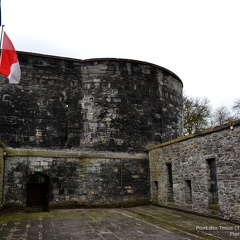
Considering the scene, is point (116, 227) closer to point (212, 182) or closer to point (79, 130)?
point (212, 182)

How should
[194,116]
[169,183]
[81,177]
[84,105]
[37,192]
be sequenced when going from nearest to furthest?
1. [169,183]
2. [37,192]
3. [81,177]
4. [84,105]
5. [194,116]

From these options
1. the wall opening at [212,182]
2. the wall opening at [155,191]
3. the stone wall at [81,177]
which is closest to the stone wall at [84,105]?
the stone wall at [81,177]

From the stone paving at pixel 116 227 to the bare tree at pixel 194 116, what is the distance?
1453 cm

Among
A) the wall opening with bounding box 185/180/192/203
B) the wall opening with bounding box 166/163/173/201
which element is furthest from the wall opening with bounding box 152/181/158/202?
Answer: the wall opening with bounding box 185/180/192/203

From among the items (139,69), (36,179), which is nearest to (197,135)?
(139,69)

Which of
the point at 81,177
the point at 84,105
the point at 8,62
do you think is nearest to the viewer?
the point at 8,62

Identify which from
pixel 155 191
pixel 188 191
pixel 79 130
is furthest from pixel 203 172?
pixel 79 130

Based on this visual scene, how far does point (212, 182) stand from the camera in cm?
996

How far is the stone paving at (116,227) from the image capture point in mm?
7184

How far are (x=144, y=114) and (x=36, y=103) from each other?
5.40m

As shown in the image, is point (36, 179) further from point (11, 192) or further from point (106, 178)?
point (106, 178)

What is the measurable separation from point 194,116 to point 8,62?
19.0 m

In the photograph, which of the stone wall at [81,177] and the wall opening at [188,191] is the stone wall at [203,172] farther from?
the stone wall at [81,177]

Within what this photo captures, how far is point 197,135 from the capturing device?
10.5 m
